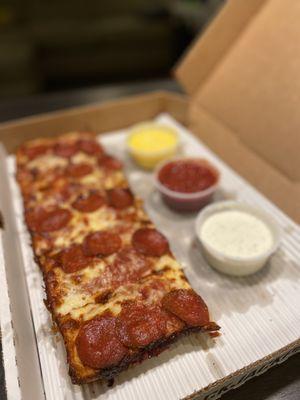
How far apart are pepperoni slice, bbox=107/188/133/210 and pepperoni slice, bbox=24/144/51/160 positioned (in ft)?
2.47

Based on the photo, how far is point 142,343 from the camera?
156 cm

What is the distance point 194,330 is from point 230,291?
367mm

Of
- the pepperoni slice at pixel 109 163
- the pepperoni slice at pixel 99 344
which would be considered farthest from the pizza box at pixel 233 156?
the pepperoni slice at pixel 109 163

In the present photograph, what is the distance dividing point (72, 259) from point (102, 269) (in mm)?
168

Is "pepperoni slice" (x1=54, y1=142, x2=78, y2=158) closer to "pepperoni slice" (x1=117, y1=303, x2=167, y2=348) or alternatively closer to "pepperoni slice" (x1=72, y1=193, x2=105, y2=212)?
"pepperoni slice" (x1=72, y1=193, x2=105, y2=212)

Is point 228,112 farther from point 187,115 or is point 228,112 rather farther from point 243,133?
point 187,115

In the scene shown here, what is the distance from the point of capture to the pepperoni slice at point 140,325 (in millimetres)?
1570

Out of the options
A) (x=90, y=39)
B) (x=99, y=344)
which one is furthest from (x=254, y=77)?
(x=90, y=39)

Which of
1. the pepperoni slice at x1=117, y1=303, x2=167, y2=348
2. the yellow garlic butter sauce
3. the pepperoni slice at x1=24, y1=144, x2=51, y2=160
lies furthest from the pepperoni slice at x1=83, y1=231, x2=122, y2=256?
the pepperoni slice at x1=24, y1=144, x2=51, y2=160

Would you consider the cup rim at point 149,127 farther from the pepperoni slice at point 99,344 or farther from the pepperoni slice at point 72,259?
the pepperoni slice at point 99,344

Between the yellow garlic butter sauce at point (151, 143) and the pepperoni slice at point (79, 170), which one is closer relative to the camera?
the pepperoni slice at point (79, 170)

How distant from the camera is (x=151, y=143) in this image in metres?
2.93

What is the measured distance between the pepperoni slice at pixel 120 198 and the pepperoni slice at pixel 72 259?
1.26 ft

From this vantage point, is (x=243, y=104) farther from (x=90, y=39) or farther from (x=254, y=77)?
(x=90, y=39)
